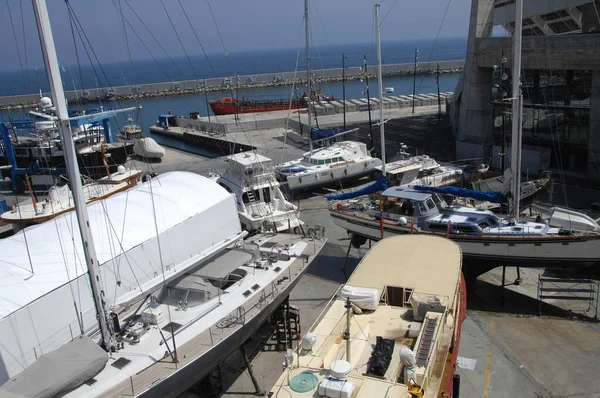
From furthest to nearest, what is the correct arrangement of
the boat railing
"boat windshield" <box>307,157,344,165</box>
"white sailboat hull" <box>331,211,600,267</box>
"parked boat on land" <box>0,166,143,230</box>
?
"boat windshield" <box>307,157,344,165</box>
the boat railing
"parked boat on land" <box>0,166,143,230</box>
"white sailboat hull" <box>331,211,600,267</box>

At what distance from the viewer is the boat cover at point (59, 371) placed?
943 cm

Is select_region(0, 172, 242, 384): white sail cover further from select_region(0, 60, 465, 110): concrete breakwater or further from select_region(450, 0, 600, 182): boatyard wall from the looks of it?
select_region(0, 60, 465, 110): concrete breakwater

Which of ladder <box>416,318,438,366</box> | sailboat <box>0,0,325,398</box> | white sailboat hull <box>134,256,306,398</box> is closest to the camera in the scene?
ladder <box>416,318,438,366</box>

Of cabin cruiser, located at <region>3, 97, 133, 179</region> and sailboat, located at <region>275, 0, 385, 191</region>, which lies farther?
cabin cruiser, located at <region>3, 97, 133, 179</region>

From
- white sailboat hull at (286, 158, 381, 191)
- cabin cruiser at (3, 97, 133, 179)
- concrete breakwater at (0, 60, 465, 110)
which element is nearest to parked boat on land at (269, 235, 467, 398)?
white sailboat hull at (286, 158, 381, 191)

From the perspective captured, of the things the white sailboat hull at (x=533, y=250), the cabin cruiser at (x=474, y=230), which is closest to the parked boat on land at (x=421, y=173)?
the cabin cruiser at (x=474, y=230)

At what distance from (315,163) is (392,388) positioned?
2288 cm

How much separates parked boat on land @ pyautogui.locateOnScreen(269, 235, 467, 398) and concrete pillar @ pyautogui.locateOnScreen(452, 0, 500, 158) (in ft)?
69.1

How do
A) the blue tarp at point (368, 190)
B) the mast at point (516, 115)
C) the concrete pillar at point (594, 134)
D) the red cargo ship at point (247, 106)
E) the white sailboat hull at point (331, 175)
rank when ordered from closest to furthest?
the mast at point (516, 115) < the blue tarp at point (368, 190) < the concrete pillar at point (594, 134) < the white sailboat hull at point (331, 175) < the red cargo ship at point (247, 106)

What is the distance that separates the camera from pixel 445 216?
63.7ft

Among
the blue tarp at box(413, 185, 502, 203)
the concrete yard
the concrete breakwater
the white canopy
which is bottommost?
the concrete yard

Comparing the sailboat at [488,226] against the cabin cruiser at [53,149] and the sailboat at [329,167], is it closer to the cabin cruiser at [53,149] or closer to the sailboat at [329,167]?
the sailboat at [329,167]

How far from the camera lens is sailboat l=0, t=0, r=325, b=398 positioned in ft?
34.6

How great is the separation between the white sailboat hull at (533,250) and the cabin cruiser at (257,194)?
26.7 ft
